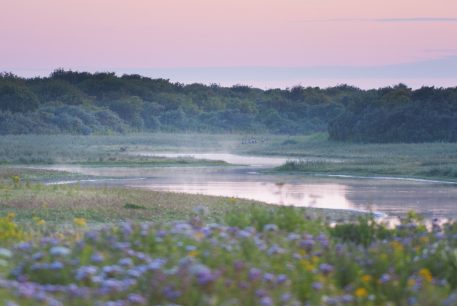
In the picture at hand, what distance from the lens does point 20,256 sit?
972cm

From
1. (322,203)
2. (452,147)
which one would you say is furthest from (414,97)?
(322,203)

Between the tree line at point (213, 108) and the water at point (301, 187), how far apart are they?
27.1 meters

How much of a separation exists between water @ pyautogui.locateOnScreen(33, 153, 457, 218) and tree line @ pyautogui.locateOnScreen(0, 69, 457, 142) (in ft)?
89.0

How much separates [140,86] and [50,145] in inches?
2475

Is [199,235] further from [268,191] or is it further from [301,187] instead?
[301,187]

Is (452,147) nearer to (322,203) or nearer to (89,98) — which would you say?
(322,203)

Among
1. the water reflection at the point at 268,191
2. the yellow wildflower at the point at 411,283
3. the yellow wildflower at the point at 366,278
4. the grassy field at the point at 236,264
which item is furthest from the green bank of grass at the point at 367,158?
the yellow wildflower at the point at 411,283

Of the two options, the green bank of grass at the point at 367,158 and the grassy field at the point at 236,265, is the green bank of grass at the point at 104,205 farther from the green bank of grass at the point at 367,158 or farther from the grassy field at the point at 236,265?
the green bank of grass at the point at 367,158

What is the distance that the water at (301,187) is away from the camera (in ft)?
95.8

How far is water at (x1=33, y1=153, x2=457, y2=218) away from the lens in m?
29.2

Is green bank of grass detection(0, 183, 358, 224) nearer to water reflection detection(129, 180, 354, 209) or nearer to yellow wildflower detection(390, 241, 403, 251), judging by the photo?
water reflection detection(129, 180, 354, 209)

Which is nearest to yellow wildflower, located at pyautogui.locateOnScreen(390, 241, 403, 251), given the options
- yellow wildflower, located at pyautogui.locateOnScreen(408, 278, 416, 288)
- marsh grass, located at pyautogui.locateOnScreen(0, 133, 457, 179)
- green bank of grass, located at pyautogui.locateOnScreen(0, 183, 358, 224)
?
yellow wildflower, located at pyautogui.locateOnScreen(408, 278, 416, 288)

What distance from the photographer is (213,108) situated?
433 feet

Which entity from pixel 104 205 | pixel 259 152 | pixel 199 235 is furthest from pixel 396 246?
pixel 259 152
